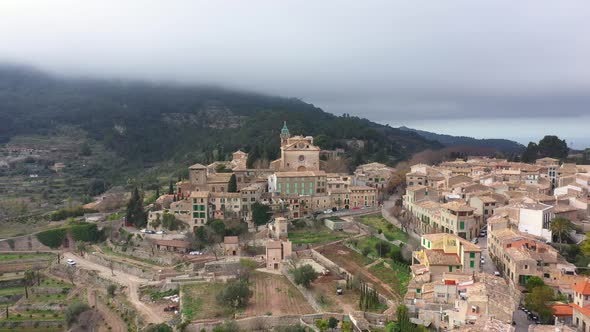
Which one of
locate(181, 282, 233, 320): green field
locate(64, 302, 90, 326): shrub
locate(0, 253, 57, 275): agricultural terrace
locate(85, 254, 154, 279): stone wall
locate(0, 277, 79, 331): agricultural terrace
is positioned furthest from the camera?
locate(0, 253, 57, 275): agricultural terrace

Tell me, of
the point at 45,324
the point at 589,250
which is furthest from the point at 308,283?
the point at 45,324

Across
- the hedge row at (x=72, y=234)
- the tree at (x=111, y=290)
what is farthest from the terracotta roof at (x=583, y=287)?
the hedge row at (x=72, y=234)

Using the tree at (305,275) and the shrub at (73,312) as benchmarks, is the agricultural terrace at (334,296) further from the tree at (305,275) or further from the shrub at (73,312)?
the shrub at (73,312)

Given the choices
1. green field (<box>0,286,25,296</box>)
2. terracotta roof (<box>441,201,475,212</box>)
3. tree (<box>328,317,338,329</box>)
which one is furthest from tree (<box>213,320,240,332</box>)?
green field (<box>0,286,25,296</box>)

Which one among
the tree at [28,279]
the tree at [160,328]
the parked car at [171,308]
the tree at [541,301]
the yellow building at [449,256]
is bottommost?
the tree at [28,279]

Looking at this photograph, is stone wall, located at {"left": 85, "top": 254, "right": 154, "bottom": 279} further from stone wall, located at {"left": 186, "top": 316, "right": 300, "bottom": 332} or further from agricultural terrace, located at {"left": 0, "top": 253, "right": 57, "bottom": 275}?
stone wall, located at {"left": 186, "top": 316, "right": 300, "bottom": 332}

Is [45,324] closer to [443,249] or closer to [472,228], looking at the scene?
[443,249]
